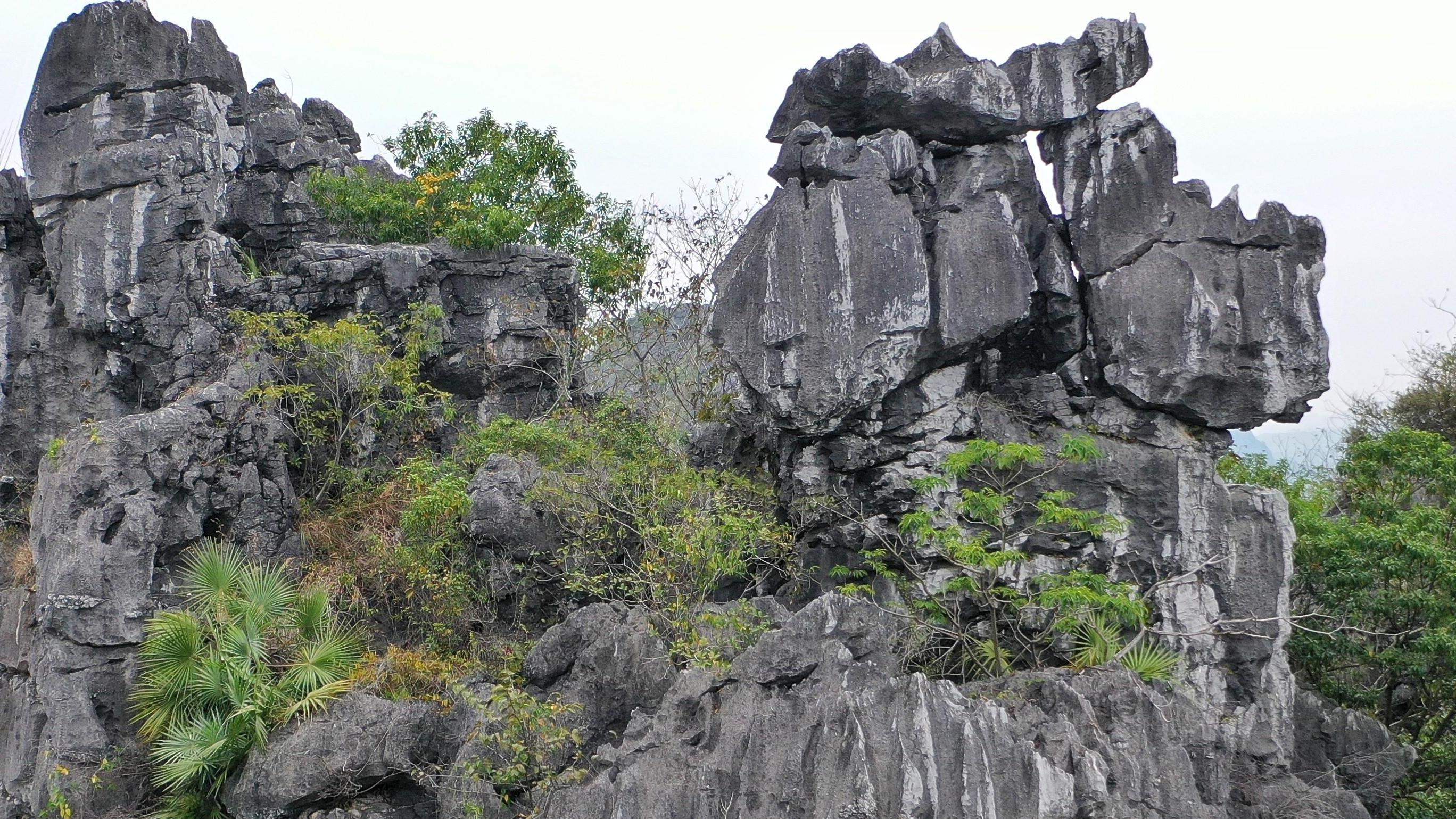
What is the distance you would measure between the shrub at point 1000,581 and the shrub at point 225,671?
530 centimetres

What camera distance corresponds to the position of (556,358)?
58.3 feet

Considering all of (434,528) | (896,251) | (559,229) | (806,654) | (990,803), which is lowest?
(990,803)

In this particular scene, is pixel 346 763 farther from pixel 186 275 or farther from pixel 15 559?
pixel 186 275

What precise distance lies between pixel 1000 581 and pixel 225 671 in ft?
25.1

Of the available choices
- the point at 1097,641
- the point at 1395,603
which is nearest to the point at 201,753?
the point at 1097,641

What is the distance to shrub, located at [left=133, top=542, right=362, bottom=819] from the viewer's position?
11.9 metres

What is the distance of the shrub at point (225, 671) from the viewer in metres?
11.9

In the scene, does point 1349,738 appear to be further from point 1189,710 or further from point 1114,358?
point 1114,358

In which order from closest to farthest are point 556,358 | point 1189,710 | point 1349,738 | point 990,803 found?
1. point 990,803
2. point 1189,710
3. point 1349,738
4. point 556,358

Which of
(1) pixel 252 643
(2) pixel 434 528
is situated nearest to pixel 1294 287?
(2) pixel 434 528

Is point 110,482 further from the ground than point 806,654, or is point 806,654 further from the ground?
point 110,482

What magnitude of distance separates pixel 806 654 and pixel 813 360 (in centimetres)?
343

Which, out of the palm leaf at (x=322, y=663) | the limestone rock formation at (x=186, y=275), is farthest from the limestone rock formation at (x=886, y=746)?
the limestone rock formation at (x=186, y=275)

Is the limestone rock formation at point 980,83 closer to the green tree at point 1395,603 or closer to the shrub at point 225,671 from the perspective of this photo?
the green tree at point 1395,603
